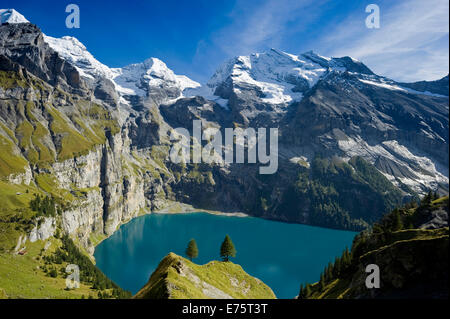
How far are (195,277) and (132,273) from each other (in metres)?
82.1

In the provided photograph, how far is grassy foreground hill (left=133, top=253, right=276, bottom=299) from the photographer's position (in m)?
33.0

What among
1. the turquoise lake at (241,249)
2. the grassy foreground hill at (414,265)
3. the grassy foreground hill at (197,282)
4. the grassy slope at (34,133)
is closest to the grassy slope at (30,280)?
the turquoise lake at (241,249)

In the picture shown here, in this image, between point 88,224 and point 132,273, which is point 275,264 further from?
point 88,224

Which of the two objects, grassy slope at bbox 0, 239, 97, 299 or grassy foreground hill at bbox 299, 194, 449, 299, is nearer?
grassy foreground hill at bbox 299, 194, 449, 299

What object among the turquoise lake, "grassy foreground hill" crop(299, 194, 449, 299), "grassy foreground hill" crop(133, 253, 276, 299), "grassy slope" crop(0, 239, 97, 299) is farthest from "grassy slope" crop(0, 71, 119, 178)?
"grassy foreground hill" crop(299, 194, 449, 299)

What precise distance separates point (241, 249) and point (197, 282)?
107 m

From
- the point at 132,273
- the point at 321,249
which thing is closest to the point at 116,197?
the point at 132,273

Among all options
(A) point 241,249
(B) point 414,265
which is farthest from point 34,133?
(B) point 414,265

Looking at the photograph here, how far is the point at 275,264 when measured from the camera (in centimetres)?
12188

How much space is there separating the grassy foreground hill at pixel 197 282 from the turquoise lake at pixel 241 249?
4449cm

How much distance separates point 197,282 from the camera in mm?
39344

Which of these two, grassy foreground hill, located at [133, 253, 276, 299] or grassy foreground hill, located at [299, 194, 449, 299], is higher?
grassy foreground hill, located at [299, 194, 449, 299]

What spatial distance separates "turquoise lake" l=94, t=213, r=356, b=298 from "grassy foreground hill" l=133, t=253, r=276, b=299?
44.5 metres

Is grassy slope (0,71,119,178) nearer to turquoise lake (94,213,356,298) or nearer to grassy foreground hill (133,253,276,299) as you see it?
turquoise lake (94,213,356,298)
